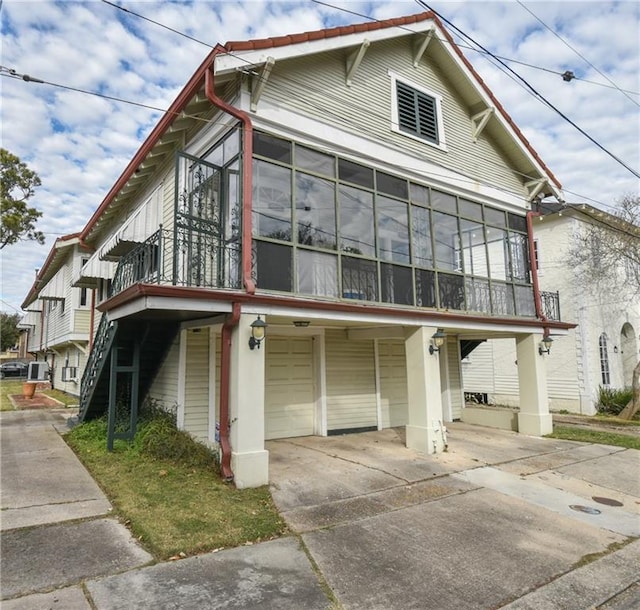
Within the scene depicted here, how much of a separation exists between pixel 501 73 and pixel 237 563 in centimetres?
912

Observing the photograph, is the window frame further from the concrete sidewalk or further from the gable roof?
the concrete sidewalk

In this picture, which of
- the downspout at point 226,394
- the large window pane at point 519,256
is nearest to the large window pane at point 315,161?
the downspout at point 226,394

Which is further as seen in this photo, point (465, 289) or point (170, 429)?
point (465, 289)

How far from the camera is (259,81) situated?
6961 millimetres

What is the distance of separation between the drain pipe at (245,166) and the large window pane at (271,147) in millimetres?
227

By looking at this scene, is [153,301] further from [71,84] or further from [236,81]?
[236,81]

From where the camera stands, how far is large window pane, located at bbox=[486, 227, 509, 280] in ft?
35.9

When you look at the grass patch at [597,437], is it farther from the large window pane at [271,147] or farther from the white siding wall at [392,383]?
the large window pane at [271,147]

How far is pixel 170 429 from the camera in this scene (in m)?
7.58

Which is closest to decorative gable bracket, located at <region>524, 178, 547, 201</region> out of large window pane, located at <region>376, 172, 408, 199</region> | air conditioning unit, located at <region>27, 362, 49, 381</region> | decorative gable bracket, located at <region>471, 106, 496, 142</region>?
decorative gable bracket, located at <region>471, 106, 496, 142</region>

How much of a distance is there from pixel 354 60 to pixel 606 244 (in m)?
12.9

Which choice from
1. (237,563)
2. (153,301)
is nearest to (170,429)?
(153,301)

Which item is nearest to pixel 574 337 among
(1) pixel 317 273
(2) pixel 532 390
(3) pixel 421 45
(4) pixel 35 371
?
(2) pixel 532 390

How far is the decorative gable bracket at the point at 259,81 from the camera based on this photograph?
6.84 metres
